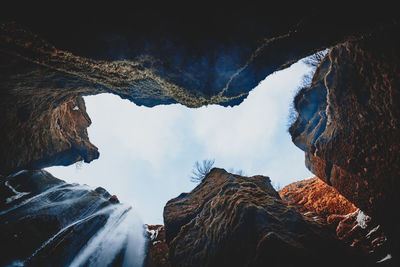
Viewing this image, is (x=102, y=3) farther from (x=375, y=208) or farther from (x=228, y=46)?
(x=375, y=208)

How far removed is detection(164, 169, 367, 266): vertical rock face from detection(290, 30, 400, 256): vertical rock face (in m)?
1.66

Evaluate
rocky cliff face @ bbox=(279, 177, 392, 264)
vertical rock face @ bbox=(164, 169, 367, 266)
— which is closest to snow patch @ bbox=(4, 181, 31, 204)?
vertical rock face @ bbox=(164, 169, 367, 266)

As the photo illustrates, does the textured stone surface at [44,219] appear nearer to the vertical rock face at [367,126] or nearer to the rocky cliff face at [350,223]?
the rocky cliff face at [350,223]

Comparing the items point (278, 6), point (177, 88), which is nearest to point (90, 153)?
point (177, 88)

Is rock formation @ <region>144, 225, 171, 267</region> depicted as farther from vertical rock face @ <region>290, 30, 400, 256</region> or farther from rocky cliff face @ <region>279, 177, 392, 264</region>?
vertical rock face @ <region>290, 30, 400, 256</region>

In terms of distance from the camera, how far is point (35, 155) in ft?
31.3

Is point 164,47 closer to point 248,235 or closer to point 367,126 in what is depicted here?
point 248,235

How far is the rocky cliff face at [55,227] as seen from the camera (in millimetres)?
6980

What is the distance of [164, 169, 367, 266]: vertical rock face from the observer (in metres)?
3.15

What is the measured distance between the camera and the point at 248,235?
A: 393 centimetres

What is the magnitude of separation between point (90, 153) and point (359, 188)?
51.8 ft

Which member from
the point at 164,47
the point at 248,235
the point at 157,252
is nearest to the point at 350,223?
the point at 248,235

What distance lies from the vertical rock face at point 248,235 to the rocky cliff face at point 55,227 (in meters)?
4.68

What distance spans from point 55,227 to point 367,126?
1353 centimetres
